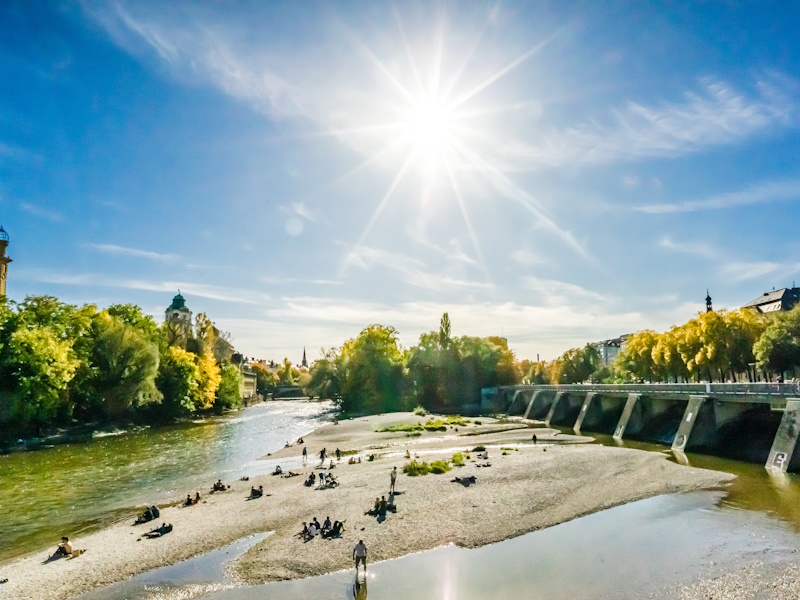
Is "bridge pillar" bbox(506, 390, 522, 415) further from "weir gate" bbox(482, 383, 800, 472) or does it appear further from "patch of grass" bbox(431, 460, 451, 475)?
"patch of grass" bbox(431, 460, 451, 475)

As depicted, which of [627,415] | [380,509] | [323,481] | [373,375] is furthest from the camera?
[373,375]

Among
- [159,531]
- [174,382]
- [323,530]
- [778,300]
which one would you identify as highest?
[778,300]

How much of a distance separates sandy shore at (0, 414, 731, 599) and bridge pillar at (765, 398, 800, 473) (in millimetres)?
4338

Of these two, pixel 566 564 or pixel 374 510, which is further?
pixel 374 510

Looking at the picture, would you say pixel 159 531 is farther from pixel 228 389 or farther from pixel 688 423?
pixel 228 389

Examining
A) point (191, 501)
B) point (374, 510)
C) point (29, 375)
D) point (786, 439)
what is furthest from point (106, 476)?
point (786, 439)

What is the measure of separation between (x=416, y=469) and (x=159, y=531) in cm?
1944

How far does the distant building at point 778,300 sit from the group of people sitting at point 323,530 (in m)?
98.5

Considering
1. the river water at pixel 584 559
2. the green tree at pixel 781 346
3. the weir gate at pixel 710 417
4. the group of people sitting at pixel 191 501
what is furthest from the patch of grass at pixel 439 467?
the green tree at pixel 781 346

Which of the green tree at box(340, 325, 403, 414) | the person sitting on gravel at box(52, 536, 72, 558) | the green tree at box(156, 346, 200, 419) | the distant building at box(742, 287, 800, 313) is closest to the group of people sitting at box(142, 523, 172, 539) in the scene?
Answer: the person sitting on gravel at box(52, 536, 72, 558)

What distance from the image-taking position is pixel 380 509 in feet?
89.1

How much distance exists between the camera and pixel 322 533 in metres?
23.6

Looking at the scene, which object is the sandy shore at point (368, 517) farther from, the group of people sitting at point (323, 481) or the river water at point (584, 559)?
the river water at point (584, 559)

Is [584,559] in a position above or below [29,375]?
below
